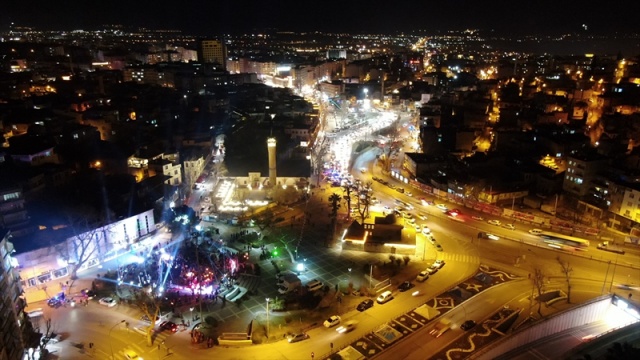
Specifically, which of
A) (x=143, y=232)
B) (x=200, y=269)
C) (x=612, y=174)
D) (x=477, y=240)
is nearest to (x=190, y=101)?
(x=143, y=232)

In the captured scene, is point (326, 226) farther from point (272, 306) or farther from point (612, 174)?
point (612, 174)

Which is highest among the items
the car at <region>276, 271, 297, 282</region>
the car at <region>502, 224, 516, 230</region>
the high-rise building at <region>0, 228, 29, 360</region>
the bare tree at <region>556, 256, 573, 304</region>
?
the high-rise building at <region>0, 228, 29, 360</region>

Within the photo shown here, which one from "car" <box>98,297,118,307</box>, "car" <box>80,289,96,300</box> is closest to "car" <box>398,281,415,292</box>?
"car" <box>98,297,118,307</box>

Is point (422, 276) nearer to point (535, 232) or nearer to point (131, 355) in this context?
point (535, 232)

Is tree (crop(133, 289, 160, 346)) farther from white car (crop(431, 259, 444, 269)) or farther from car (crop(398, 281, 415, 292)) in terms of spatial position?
white car (crop(431, 259, 444, 269))

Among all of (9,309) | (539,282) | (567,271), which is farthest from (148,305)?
(567,271)
